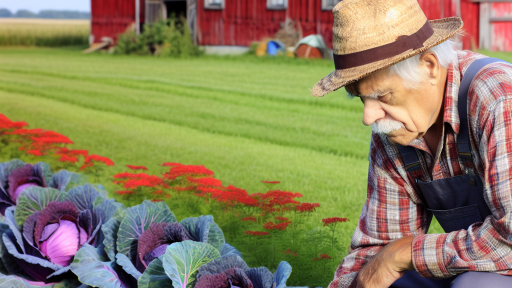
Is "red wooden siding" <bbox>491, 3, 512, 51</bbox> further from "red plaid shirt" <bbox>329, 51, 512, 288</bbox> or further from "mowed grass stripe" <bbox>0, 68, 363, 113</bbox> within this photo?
"red plaid shirt" <bbox>329, 51, 512, 288</bbox>

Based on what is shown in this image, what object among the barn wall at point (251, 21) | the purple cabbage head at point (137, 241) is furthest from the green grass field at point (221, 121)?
the barn wall at point (251, 21)

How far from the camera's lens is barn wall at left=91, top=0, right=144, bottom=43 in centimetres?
1934

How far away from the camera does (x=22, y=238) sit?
258 centimetres

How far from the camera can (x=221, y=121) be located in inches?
266

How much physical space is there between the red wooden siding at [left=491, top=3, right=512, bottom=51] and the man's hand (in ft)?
39.9

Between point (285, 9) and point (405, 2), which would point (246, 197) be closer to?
point (405, 2)

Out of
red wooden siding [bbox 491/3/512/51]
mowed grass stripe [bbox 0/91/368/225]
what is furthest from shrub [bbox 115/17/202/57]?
mowed grass stripe [bbox 0/91/368/225]

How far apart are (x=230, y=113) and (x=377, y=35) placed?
5.67 meters

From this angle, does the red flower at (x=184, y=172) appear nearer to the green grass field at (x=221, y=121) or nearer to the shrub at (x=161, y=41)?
the green grass field at (x=221, y=121)

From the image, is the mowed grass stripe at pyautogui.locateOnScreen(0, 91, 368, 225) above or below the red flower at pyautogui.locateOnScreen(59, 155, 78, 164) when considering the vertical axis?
below

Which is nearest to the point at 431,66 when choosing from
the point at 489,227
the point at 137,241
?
the point at 489,227

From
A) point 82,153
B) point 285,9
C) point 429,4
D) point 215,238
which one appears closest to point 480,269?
point 215,238

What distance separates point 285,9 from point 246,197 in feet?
42.1

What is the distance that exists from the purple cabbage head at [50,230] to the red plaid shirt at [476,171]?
3.88 ft
